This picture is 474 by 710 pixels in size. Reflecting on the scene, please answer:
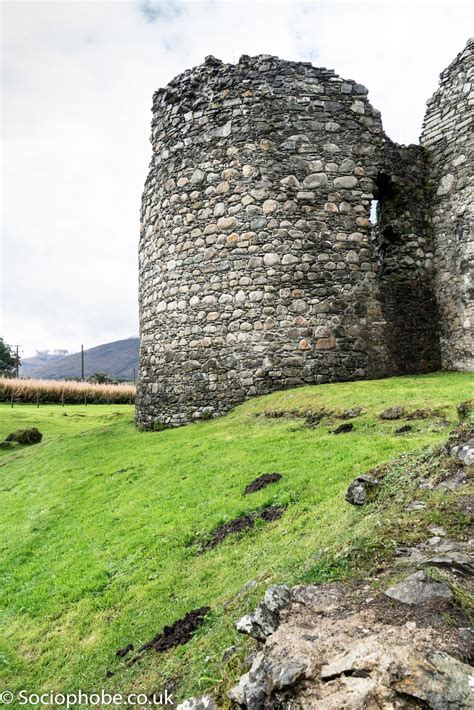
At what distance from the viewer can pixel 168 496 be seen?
6730mm

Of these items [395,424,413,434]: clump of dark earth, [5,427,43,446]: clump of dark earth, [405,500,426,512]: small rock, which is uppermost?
[395,424,413,434]: clump of dark earth

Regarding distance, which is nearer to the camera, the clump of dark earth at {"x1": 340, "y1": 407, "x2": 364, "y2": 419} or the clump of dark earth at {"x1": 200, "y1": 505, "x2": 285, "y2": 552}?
the clump of dark earth at {"x1": 200, "y1": 505, "x2": 285, "y2": 552}

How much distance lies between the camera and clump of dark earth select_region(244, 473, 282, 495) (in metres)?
5.79

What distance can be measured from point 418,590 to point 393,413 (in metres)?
4.81

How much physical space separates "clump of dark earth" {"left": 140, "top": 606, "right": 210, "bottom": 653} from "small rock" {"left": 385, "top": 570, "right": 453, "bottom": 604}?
1568 mm

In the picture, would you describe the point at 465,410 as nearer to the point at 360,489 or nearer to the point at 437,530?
the point at 360,489

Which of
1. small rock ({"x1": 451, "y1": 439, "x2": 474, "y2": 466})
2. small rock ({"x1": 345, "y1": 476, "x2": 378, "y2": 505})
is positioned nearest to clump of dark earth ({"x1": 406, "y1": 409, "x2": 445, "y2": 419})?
small rock ({"x1": 451, "y1": 439, "x2": 474, "y2": 466})

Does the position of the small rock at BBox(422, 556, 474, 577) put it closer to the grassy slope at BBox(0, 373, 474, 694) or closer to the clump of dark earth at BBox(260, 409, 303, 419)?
the grassy slope at BBox(0, 373, 474, 694)

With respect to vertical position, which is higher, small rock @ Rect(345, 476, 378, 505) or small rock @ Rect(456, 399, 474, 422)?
small rock @ Rect(456, 399, 474, 422)

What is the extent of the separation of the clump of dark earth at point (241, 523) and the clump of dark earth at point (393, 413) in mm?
2576

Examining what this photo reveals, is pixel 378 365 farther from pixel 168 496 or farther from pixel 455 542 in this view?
pixel 455 542

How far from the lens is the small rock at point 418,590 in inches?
91.8

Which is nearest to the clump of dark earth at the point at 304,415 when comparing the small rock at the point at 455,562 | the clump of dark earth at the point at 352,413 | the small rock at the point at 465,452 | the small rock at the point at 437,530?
the clump of dark earth at the point at 352,413

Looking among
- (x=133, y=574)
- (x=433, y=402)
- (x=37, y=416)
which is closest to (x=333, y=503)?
(x=133, y=574)
